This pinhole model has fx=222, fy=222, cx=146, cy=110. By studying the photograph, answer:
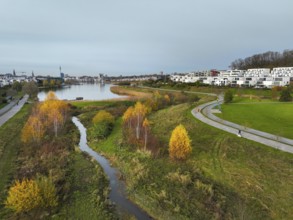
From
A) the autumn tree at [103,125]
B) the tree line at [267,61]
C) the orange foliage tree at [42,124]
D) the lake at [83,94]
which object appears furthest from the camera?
the tree line at [267,61]

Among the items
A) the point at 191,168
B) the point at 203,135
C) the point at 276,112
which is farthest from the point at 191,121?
the point at 276,112

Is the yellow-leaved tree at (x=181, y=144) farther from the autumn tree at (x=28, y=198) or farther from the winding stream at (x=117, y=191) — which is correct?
the autumn tree at (x=28, y=198)

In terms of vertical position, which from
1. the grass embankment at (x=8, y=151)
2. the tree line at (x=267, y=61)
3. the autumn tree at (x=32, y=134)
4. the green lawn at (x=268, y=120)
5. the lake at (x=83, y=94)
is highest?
the tree line at (x=267, y=61)

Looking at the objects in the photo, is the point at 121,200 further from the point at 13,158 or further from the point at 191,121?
the point at 191,121

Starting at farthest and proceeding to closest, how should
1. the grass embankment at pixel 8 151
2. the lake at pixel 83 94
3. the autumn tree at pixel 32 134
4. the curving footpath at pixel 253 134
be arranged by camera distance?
the lake at pixel 83 94
the autumn tree at pixel 32 134
the curving footpath at pixel 253 134
the grass embankment at pixel 8 151

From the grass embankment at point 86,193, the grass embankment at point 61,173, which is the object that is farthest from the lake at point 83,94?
the grass embankment at point 86,193

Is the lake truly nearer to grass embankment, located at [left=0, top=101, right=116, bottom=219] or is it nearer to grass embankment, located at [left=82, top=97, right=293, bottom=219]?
grass embankment, located at [left=0, top=101, right=116, bottom=219]
